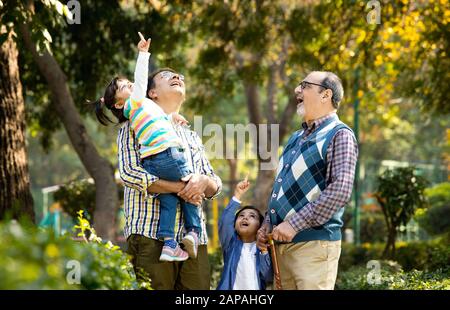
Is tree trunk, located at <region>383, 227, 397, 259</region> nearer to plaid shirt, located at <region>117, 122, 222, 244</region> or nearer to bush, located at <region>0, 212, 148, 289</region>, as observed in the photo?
plaid shirt, located at <region>117, 122, 222, 244</region>

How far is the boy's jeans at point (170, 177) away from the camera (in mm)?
4664

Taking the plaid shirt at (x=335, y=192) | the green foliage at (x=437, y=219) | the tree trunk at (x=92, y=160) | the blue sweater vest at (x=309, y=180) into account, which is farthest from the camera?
the green foliage at (x=437, y=219)

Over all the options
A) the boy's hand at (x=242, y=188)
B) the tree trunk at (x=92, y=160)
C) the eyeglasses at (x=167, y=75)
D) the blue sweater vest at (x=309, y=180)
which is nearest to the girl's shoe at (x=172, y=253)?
the blue sweater vest at (x=309, y=180)

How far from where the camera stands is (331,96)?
4.70 metres

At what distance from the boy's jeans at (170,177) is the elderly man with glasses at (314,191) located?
44cm

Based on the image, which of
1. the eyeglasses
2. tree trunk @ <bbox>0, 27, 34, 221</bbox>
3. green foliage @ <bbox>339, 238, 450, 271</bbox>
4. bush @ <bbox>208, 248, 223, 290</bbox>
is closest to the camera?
the eyeglasses

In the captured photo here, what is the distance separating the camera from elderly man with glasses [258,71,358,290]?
14.6ft

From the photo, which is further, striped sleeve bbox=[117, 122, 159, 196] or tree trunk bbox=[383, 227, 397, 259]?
tree trunk bbox=[383, 227, 397, 259]

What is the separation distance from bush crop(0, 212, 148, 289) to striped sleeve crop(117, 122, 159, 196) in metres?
1.15

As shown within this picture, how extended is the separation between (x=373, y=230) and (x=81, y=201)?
621cm

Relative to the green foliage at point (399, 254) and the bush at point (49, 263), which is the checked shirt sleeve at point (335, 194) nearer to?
the bush at point (49, 263)

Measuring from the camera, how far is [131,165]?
187 inches

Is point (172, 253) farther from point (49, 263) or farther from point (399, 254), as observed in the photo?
point (399, 254)

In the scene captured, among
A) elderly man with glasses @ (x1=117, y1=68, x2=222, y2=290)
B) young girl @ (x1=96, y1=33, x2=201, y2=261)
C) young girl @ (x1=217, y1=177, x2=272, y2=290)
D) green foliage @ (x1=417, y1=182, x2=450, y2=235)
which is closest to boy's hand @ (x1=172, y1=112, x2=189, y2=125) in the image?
elderly man with glasses @ (x1=117, y1=68, x2=222, y2=290)
